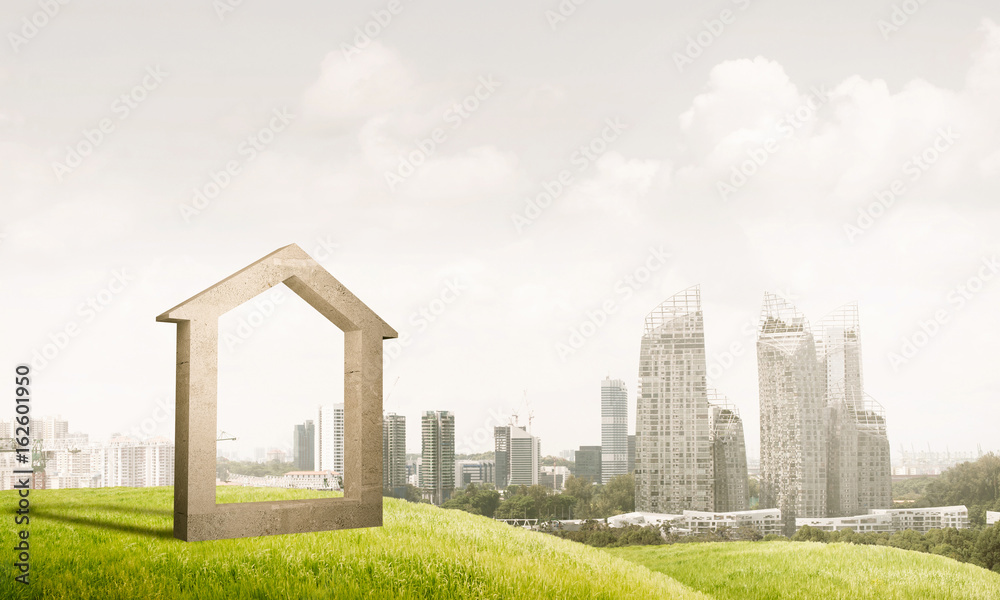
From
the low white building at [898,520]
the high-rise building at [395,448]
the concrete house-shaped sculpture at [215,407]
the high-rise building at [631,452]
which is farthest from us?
the high-rise building at [631,452]

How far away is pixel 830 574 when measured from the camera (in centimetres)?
1512

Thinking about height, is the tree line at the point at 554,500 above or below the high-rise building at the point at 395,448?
below

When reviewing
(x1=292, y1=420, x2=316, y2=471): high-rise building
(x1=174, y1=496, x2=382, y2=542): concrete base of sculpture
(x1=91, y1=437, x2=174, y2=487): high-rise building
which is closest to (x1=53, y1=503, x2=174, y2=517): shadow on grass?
(x1=174, y1=496, x2=382, y2=542): concrete base of sculpture

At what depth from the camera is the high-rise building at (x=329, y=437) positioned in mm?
20906

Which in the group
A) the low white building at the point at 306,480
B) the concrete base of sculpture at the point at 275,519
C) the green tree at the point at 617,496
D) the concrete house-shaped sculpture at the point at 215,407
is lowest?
the green tree at the point at 617,496

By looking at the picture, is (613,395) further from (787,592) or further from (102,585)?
(102,585)

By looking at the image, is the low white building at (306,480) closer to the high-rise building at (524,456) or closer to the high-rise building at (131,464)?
the high-rise building at (131,464)

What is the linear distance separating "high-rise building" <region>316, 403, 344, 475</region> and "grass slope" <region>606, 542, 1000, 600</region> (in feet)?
30.8

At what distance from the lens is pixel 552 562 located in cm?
1046

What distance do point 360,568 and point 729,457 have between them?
28624 millimetres

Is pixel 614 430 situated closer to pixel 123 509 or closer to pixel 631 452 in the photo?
pixel 631 452

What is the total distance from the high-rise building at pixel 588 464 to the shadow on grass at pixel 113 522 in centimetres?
2399

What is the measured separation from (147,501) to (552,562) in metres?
9.95

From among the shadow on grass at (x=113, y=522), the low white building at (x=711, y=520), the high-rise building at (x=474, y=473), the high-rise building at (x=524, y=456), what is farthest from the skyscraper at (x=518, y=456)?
the shadow on grass at (x=113, y=522)
